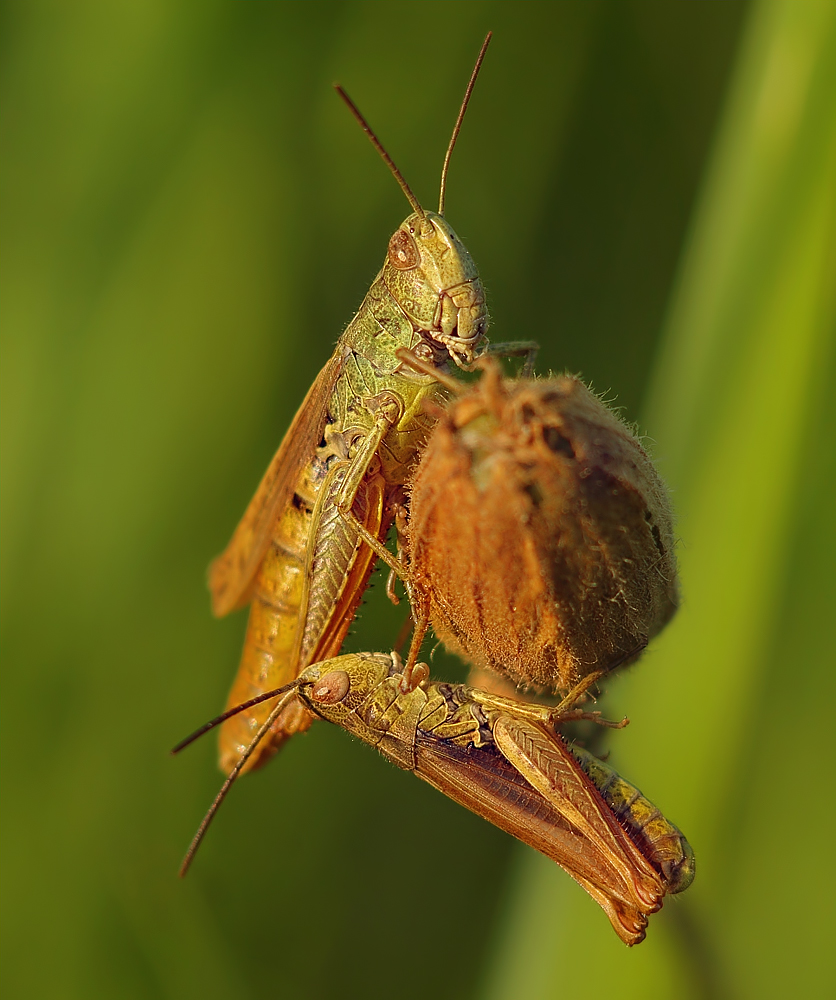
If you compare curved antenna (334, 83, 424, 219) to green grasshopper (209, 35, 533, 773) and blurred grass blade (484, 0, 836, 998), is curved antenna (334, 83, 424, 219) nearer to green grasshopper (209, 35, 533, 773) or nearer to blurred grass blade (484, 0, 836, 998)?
green grasshopper (209, 35, 533, 773)

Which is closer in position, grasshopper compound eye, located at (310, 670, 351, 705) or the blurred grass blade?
the blurred grass blade

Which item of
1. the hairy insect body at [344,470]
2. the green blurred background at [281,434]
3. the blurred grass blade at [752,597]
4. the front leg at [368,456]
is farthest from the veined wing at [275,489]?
the blurred grass blade at [752,597]

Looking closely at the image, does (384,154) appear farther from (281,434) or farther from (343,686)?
(343,686)

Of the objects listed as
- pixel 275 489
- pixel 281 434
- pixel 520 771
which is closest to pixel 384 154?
pixel 275 489

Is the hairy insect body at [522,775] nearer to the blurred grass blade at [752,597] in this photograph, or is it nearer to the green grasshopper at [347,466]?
the green grasshopper at [347,466]

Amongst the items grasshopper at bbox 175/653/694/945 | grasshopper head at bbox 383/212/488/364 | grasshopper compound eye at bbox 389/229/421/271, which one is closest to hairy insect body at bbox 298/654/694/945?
grasshopper at bbox 175/653/694/945

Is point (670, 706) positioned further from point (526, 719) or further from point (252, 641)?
point (252, 641)

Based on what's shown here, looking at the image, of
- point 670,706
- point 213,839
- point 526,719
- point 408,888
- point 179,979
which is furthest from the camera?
point 408,888

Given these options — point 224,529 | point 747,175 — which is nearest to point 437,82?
point 747,175
